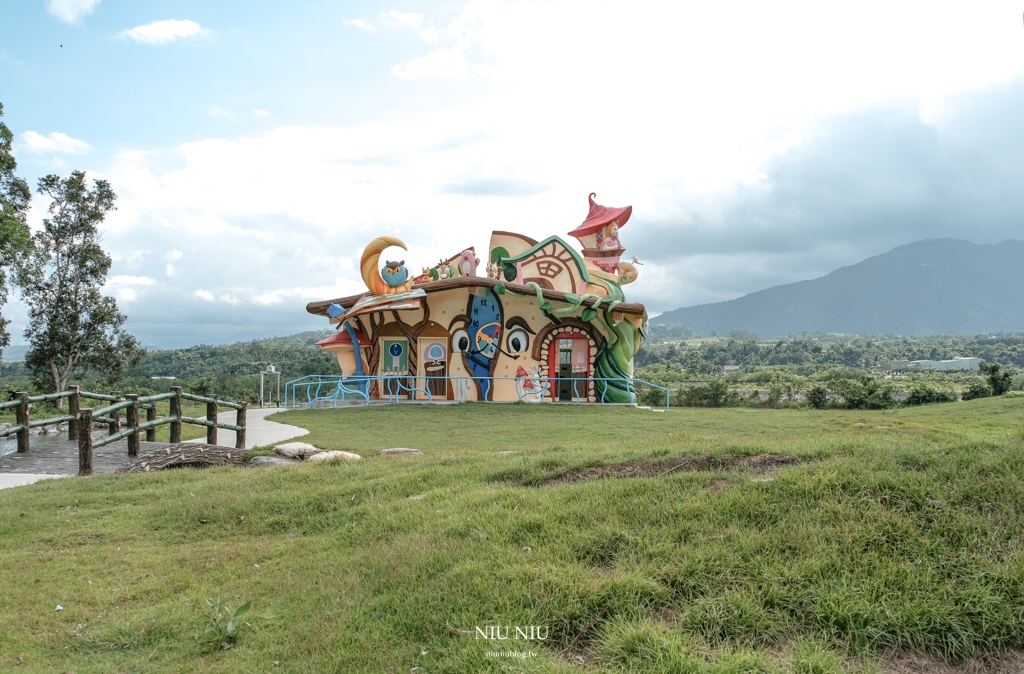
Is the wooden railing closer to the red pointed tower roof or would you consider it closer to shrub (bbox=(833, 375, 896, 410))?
the red pointed tower roof

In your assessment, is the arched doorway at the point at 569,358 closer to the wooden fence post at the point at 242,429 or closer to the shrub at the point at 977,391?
the wooden fence post at the point at 242,429

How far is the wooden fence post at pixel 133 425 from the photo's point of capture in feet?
32.7

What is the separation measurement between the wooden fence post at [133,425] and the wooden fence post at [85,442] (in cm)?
87

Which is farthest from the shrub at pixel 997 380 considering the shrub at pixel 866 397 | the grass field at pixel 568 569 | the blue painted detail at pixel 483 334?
the grass field at pixel 568 569

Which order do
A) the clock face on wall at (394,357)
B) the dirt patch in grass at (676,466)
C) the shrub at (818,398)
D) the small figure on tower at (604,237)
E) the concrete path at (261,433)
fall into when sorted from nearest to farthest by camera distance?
the dirt patch in grass at (676,466), the concrete path at (261,433), the clock face on wall at (394,357), the shrub at (818,398), the small figure on tower at (604,237)

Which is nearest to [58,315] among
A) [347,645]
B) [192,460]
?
[192,460]

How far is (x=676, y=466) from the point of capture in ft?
19.7

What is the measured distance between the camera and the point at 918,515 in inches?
167

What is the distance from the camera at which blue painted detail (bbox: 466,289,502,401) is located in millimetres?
20406

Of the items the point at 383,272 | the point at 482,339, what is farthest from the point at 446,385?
the point at 383,272

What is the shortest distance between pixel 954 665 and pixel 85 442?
10.0 m

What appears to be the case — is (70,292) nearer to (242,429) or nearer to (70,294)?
(70,294)

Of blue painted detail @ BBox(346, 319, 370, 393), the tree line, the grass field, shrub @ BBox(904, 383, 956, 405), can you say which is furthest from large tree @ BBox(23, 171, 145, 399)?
shrub @ BBox(904, 383, 956, 405)

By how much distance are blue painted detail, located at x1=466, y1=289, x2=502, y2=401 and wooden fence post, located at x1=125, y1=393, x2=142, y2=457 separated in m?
11.4
